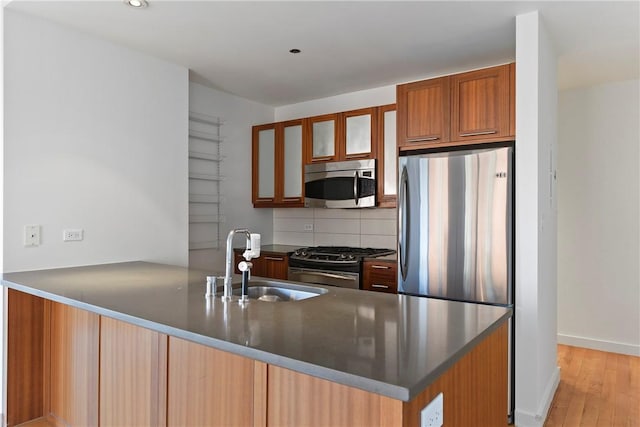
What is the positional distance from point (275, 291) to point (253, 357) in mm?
1028

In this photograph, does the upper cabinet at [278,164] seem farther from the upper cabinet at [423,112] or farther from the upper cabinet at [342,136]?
the upper cabinet at [423,112]

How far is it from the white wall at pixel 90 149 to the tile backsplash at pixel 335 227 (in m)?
1.55

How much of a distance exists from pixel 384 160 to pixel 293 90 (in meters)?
1.19

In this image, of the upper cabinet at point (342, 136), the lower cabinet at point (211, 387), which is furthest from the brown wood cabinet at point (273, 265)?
the lower cabinet at point (211, 387)

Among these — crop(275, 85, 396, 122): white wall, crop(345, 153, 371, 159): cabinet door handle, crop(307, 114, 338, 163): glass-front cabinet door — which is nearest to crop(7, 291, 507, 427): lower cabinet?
crop(345, 153, 371, 159): cabinet door handle

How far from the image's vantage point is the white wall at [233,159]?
165 inches

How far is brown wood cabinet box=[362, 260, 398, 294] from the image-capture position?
3445mm

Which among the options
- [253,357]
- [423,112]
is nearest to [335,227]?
[423,112]

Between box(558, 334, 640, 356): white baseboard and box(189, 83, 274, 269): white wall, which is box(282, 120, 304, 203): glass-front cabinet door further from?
Answer: box(558, 334, 640, 356): white baseboard

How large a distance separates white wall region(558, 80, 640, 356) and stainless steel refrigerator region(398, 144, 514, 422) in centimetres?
200

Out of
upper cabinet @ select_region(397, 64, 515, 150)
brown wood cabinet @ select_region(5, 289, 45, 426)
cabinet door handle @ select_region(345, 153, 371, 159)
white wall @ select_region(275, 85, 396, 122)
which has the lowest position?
brown wood cabinet @ select_region(5, 289, 45, 426)

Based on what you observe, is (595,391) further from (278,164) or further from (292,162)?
(278,164)

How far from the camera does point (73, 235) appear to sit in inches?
112

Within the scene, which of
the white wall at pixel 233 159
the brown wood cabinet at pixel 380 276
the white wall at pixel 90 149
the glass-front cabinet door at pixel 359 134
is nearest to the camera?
the white wall at pixel 90 149
